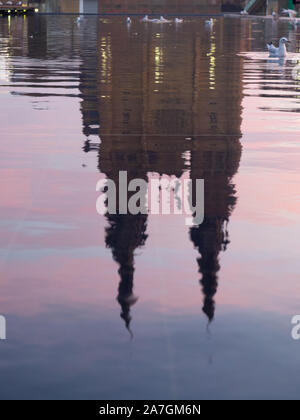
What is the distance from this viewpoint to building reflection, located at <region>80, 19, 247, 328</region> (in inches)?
424

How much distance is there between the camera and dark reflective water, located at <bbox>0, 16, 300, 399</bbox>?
6.94 m

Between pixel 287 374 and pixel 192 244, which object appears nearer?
pixel 287 374

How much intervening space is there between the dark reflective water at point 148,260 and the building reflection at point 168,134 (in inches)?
1.7

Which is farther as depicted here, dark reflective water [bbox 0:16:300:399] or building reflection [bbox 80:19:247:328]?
building reflection [bbox 80:19:247:328]

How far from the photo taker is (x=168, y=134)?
20.3 meters

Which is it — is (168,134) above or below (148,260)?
above

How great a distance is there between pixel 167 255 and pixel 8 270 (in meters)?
1.68

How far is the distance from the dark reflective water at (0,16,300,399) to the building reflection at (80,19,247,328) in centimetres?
4

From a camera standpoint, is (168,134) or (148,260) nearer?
(148,260)

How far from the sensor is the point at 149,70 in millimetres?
40562

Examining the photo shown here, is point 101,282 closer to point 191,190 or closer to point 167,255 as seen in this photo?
point 167,255

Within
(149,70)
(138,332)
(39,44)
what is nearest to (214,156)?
(138,332)

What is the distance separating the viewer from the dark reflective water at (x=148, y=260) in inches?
273

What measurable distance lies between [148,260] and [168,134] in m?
10.5
